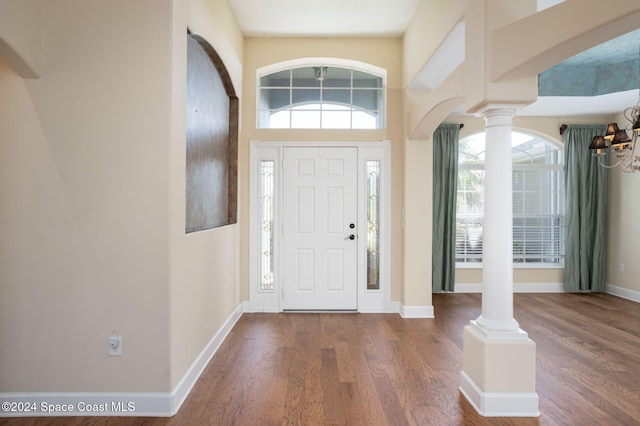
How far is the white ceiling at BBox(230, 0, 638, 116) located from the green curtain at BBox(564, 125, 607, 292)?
1.03 metres

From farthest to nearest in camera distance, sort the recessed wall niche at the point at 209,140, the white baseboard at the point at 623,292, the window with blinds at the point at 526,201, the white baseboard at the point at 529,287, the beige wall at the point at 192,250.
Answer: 1. the window with blinds at the point at 526,201
2. the white baseboard at the point at 529,287
3. the white baseboard at the point at 623,292
4. the recessed wall niche at the point at 209,140
5. the beige wall at the point at 192,250

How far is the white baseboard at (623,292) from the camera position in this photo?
5.67 m

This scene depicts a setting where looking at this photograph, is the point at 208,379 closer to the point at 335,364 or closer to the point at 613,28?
the point at 335,364

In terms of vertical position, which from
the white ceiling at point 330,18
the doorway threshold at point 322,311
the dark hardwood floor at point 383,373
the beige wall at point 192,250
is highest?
the white ceiling at point 330,18

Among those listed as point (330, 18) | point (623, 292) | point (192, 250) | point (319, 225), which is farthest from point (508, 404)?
point (623, 292)

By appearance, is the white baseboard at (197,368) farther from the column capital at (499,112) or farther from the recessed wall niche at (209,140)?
the column capital at (499,112)

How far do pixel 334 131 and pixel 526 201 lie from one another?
3.66m

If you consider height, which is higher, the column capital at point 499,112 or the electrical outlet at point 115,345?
the column capital at point 499,112

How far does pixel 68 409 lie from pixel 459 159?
5.85m

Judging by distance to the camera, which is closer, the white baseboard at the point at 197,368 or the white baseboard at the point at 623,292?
the white baseboard at the point at 197,368

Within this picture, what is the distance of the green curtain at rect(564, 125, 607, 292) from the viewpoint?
20.0 ft

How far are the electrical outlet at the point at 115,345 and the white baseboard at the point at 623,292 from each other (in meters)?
6.73

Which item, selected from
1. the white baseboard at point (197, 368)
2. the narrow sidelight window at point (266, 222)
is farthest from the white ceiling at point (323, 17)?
the white baseboard at point (197, 368)

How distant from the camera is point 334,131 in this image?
15.9ft
